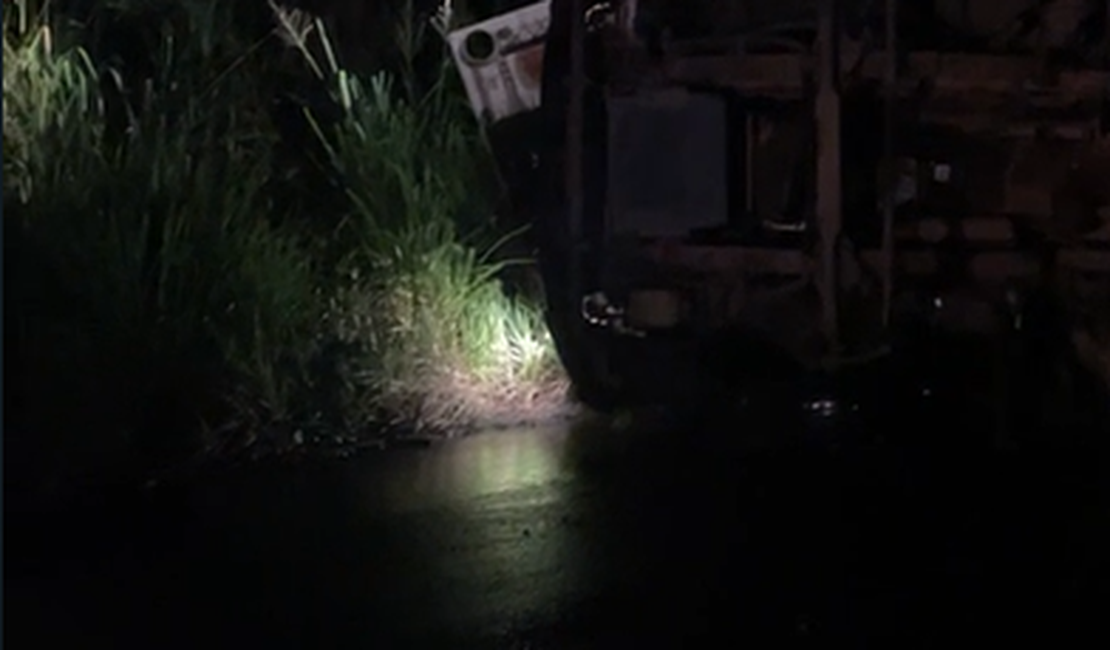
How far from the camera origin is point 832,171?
28.8ft

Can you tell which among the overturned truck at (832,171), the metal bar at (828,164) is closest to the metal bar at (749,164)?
the overturned truck at (832,171)

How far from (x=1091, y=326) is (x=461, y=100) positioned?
11.8 feet

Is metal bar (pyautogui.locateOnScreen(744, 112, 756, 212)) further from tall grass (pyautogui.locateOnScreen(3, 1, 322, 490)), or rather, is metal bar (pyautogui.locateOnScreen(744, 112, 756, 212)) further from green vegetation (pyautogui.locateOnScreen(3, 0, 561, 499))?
tall grass (pyautogui.locateOnScreen(3, 1, 322, 490))

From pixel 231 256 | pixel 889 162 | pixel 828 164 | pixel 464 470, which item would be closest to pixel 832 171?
pixel 828 164

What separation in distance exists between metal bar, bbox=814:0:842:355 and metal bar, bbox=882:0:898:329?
20 centimetres

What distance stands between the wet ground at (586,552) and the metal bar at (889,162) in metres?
0.71

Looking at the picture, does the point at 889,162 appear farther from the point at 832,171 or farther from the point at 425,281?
the point at 425,281

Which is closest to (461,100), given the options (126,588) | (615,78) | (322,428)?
(615,78)

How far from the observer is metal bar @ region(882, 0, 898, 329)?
8.69m

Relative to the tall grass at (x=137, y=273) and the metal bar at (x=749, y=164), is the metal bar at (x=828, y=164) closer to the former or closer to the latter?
the metal bar at (x=749, y=164)

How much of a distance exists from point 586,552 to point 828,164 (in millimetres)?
2345

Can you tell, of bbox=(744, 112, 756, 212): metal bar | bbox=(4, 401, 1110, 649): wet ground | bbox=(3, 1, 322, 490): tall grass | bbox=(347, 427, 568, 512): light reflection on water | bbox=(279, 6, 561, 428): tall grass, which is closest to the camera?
bbox=(4, 401, 1110, 649): wet ground

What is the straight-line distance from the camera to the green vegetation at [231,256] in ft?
27.6

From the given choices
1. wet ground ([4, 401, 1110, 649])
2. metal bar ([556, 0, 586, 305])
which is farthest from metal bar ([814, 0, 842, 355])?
metal bar ([556, 0, 586, 305])
